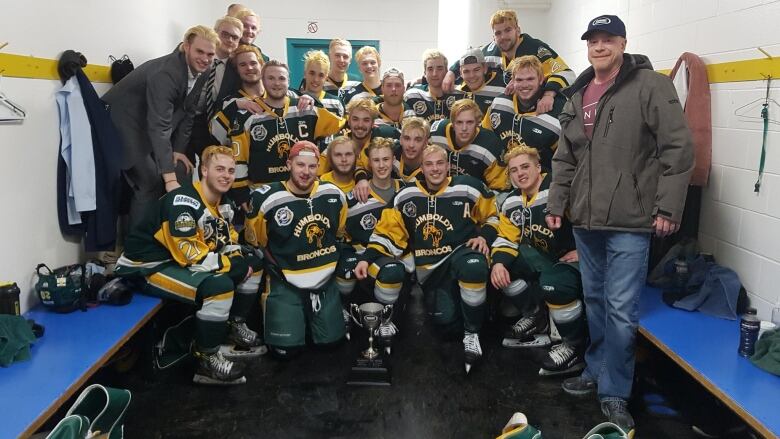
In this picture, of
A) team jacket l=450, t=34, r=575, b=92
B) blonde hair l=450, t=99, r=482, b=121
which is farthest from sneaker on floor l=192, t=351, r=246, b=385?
team jacket l=450, t=34, r=575, b=92

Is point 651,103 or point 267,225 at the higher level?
point 651,103

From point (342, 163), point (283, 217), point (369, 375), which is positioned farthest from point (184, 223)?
point (369, 375)

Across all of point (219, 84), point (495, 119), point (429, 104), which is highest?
point (219, 84)

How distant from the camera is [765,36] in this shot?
2129 millimetres

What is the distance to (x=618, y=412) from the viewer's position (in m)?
2.10

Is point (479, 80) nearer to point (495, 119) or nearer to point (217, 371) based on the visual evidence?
point (495, 119)

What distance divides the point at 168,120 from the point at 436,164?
1365 millimetres

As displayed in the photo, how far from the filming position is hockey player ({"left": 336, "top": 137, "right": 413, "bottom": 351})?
2748mm

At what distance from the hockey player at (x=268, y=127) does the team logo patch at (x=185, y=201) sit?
665 millimetres

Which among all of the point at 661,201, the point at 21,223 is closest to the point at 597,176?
the point at 661,201

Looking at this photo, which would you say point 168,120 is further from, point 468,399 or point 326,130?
point 468,399

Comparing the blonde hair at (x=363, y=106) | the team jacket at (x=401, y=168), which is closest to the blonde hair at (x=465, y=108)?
the team jacket at (x=401, y=168)

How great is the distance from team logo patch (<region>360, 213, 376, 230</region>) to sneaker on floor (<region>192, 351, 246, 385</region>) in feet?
3.17

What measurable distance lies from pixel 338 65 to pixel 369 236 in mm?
1458
